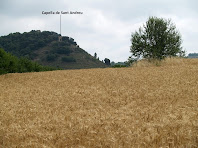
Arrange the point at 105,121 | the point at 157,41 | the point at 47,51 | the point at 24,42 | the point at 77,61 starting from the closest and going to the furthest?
the point at 105,121 → the point at 157,41 → the point at 77,61 → the point at 24,42 → the point at 47,51

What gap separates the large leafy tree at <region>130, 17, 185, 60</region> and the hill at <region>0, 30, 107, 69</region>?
232 ft

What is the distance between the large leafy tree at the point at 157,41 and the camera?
3138cm

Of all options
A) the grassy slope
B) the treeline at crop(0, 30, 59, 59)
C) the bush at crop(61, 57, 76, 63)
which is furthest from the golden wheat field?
the bush at crop(61, 57, 76, 63)

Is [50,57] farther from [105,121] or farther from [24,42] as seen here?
[105,121]

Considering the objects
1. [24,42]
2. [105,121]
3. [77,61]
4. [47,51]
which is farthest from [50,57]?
[105,121]

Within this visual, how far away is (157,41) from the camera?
31.8 metres

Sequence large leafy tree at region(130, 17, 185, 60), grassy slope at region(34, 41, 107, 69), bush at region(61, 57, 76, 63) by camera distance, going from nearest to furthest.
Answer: large leafy tree at region(130, 17, 185, 60) < grassy slope at region(34, 41, 107, 69) < bush at region(61, 57, 76, 63)

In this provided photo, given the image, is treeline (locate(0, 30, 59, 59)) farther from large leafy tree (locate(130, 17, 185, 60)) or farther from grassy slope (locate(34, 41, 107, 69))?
large leafy tree (locate(130, 17, 185, 60))

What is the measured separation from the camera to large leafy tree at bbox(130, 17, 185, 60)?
31.4 meters

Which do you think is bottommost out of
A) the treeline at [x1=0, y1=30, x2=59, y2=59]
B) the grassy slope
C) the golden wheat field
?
the golden wheat field

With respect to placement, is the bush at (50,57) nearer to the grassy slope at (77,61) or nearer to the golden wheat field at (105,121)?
the grassy slope at (77,61)

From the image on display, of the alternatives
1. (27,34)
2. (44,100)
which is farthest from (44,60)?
(44,100)

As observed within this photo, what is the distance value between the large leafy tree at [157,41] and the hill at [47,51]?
70.6 m

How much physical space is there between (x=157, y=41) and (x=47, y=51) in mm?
90739
